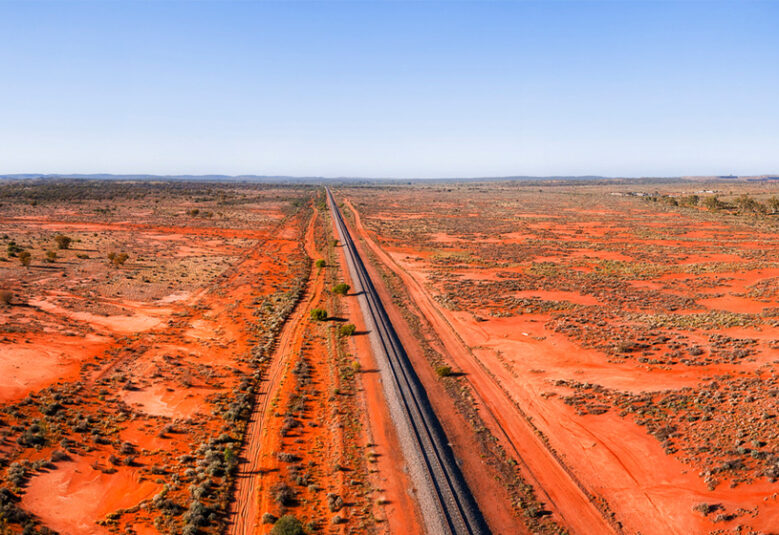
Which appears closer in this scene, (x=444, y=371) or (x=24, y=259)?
(x=444, y=371)

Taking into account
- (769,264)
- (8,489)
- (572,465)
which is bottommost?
(572,465)

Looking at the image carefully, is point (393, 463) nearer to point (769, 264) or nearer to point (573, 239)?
point (769, 264)

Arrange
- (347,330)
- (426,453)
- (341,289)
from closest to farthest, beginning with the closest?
(426,453)
(347,330)
(341,289)

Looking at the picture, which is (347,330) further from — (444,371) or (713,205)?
(713,205)

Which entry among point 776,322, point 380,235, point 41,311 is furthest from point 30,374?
point 380,235

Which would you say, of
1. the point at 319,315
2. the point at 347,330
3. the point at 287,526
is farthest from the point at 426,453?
the point at 319,315

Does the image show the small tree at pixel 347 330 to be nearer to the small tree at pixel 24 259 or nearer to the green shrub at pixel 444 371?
the green shrub at pixel 444 371

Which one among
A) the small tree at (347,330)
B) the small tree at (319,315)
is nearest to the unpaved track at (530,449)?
the small tree at (347,330)
